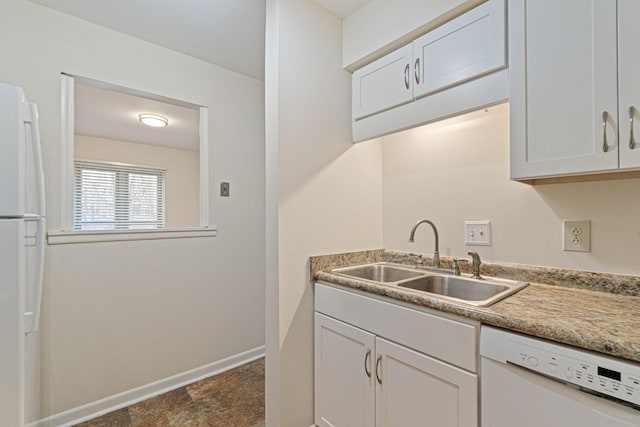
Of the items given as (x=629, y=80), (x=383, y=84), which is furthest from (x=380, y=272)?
(x=629, y=80)

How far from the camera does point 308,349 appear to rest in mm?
1607

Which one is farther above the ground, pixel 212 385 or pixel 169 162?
pixel 169 162

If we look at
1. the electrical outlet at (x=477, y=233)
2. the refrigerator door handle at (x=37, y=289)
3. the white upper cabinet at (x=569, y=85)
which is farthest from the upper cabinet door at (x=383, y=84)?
the refrigerator door handle at (x=37, y=289)

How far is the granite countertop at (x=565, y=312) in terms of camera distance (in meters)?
0.73

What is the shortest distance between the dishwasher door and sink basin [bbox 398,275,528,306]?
13.5 inches

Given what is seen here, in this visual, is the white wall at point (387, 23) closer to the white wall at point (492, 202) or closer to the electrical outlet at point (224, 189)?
the white wall at point (492, 202)

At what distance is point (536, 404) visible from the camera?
31.9 inches

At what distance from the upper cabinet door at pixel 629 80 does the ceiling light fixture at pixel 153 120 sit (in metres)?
3.83

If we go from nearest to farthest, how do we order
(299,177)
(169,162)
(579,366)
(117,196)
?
(579,366)
(299,177)
(117,196)
(169,162)

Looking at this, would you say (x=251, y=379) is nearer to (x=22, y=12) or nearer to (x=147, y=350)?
(x=147, y=350)

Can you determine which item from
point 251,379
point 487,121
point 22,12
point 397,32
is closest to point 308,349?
point 251,379

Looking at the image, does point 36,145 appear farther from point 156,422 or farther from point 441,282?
point 441,282

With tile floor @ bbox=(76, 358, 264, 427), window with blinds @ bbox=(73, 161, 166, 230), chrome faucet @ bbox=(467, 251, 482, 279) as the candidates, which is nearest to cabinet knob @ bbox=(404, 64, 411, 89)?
chrome faucet @ bbox=(467, 251, 482, 279)

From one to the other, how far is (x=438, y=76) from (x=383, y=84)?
0.33 metres
